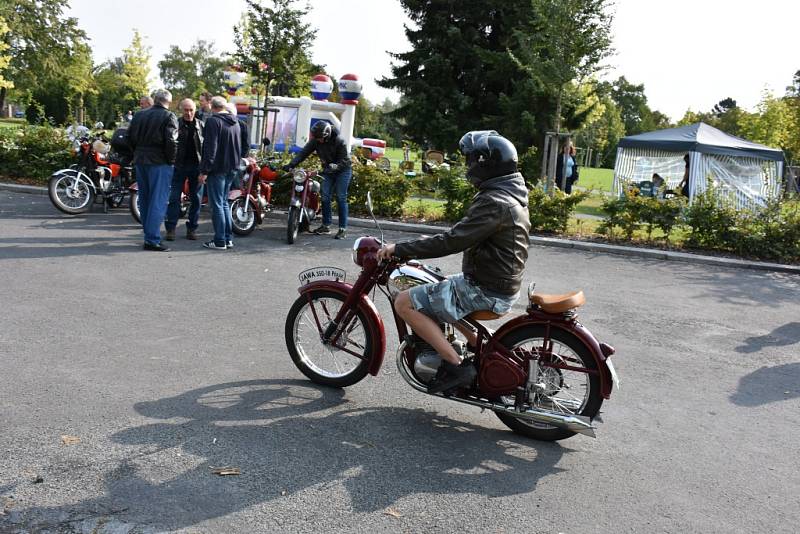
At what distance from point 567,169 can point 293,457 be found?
17730mm

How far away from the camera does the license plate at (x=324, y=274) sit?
477cm

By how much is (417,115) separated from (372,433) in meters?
26.8

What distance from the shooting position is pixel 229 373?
4.95 m

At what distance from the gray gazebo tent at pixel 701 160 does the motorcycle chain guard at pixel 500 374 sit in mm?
16811

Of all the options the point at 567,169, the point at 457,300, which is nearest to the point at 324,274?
the point at 457,300

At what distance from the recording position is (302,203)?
10695 mm

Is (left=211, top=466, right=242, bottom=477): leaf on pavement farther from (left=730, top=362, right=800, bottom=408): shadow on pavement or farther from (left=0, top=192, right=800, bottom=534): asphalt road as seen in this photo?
(left=730, top=362, right=800, bottom=408): shadow on pavement

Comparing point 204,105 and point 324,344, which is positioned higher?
point 204,105

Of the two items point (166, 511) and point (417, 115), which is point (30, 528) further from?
point (417, 115)

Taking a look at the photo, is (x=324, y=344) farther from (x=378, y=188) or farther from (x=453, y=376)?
(x=378, y=188)

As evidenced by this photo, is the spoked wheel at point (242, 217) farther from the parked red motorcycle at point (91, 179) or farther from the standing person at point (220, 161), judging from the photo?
the parked red motorcycle at point (91, 179)

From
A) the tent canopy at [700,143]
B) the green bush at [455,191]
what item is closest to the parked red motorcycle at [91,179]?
the green bush at [455,191]

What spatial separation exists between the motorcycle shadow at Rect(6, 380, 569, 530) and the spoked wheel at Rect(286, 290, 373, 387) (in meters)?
0.18

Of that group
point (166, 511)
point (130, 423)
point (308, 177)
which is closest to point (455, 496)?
point (166, 511)
